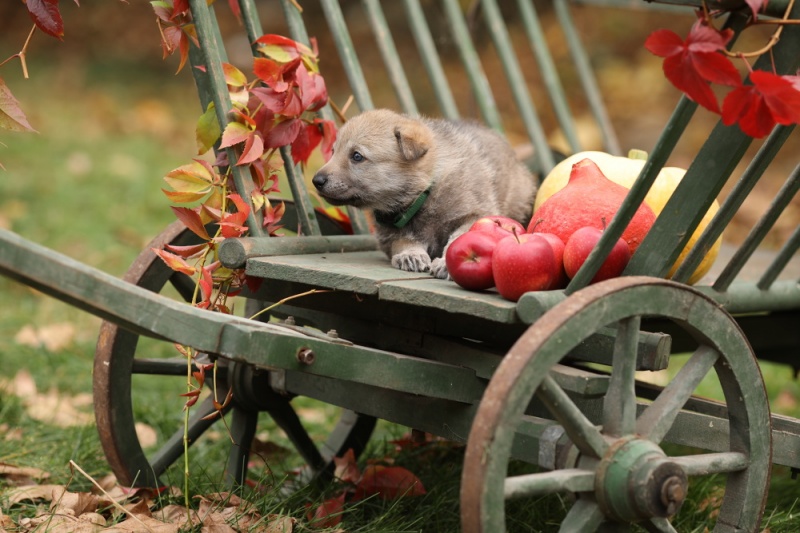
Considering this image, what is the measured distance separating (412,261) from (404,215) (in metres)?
0.22

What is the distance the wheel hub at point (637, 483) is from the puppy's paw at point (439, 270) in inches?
22.3

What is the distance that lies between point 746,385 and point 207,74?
1.33 m

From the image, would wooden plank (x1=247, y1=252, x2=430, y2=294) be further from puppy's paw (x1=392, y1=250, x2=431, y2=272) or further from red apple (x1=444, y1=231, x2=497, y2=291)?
red apple (x1=444, y1=231, x2=497, y2=291)

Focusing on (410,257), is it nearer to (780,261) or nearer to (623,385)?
(623,385)

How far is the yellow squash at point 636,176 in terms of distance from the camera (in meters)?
2.34

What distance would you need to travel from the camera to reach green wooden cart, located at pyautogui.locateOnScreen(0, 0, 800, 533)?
1.62 m

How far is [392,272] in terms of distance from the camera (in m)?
2.14

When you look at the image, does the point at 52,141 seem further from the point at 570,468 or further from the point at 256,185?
the point at 570,468

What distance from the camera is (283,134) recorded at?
2287 millimetres

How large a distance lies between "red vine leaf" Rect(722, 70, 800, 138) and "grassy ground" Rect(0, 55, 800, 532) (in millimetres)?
1178

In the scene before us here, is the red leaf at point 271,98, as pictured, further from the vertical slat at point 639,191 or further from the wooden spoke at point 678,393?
the wooden spoke at point 678,393

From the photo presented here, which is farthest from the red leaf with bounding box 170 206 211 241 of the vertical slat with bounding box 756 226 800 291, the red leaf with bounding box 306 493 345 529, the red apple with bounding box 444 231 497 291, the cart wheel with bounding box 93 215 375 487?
the vertical slat with bounding box 756 226 800 291

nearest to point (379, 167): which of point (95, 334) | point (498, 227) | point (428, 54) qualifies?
point (498, 227)

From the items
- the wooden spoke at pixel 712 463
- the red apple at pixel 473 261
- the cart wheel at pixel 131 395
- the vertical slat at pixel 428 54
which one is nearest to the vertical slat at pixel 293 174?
the cart wheel at pixel 131 395
